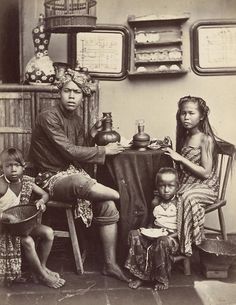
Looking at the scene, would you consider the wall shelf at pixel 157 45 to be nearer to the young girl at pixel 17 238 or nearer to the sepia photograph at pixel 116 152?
the sepia photograph at pixel 116 152

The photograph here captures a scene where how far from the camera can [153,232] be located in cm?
443

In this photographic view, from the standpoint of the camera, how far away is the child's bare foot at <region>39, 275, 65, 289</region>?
14.3 feet

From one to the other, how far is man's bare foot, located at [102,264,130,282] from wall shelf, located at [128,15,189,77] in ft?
6.95

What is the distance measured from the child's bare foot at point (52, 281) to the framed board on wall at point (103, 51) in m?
2.27

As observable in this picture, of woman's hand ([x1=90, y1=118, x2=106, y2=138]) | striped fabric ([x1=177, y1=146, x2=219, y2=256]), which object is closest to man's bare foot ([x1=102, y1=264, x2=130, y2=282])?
striped fabric ([x1=177, y1=146, x2=219, y2=256])

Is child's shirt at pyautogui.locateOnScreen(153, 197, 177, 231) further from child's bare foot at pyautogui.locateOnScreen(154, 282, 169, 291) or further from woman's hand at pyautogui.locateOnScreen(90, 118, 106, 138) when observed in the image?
woman's hand at pyautogui.locateOnScreen(90, 118, 106, 138)

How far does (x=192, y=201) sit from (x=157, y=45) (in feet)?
6.37

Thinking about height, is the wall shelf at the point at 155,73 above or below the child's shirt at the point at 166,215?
above

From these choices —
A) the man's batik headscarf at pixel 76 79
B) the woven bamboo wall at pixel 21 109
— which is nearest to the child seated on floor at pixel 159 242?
the man's batik headscarf at pixel 76 79

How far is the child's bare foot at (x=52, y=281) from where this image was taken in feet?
14.3

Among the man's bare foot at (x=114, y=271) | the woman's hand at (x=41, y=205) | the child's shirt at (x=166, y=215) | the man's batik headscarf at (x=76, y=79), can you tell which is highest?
the man's batik headscarf at (x=76, y=79)

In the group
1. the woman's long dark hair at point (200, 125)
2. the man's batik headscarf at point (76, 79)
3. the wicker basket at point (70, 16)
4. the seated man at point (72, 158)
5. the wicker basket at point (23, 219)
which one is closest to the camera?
the wicker basket at point (23, 219)

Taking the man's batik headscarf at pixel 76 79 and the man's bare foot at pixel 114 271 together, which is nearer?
the man's bare foot at pixel 114 271

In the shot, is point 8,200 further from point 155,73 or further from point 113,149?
point 155,73
